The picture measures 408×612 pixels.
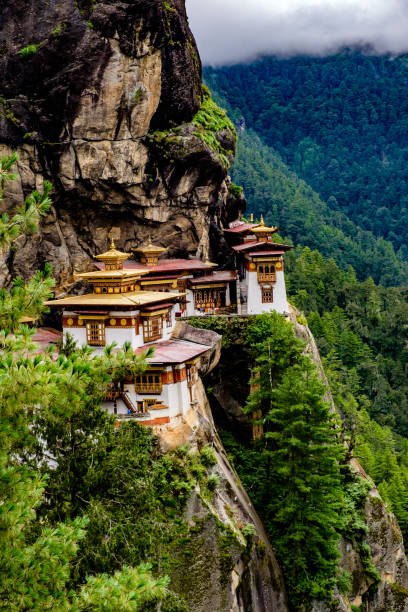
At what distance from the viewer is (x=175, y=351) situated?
2150 centimetres

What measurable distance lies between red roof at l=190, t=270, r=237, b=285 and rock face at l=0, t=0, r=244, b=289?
133 inches

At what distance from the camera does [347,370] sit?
52.1 m

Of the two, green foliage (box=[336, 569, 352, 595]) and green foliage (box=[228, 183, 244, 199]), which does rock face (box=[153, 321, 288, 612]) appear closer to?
green foliage (box=[336, 569, 352, 595])

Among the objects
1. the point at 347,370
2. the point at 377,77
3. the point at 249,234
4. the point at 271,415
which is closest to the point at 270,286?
the point at 249,234

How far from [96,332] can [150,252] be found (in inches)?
295

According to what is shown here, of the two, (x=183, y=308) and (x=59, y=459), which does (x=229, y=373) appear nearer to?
(x=183, y=308)

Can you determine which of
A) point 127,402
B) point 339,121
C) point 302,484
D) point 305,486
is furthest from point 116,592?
point 339,121

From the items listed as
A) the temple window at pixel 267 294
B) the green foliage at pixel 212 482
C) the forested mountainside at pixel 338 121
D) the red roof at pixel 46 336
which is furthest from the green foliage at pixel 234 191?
the forested mountainside at pixel 338 121

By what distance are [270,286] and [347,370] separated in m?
26.4

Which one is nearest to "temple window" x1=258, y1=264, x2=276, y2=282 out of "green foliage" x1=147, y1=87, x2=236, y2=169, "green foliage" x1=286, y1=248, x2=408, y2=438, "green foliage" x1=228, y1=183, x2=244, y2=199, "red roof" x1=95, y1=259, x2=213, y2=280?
"red roof" x1=95, y1=259, x2=213, y2=280

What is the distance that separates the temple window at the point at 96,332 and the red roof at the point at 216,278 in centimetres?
817

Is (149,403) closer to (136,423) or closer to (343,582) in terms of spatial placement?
(136,423)

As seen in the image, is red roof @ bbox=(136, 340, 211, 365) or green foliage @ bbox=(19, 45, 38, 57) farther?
green foliage @ bbox=(19, 45, 38, 57)

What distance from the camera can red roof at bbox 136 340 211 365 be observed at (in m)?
20.4
